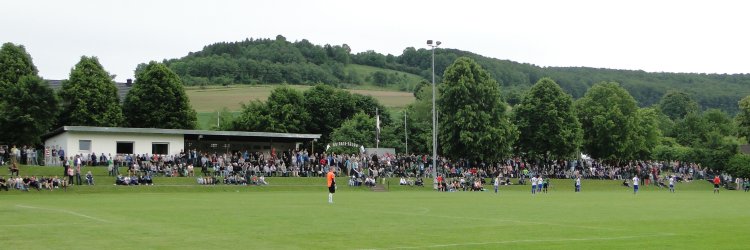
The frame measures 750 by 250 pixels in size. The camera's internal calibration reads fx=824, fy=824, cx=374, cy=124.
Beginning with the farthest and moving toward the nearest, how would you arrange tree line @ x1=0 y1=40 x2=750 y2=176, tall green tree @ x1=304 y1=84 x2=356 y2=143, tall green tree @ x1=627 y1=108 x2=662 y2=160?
1. tall green tree @ x1=304 y1=84 x2=356 y2=143
2. tall green tree @ x1=627 y1=108 x2=662 y2=160
3. tree line @ x1=0 y1=40 x2=750 y2=176

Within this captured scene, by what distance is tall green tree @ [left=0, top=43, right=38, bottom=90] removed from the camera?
7388cm

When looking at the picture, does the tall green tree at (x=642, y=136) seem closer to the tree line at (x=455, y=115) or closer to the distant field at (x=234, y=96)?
the tree line at (x=455, y=115)

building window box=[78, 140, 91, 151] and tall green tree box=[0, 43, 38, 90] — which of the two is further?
tall green tree box=[0, 43, 38, 90]

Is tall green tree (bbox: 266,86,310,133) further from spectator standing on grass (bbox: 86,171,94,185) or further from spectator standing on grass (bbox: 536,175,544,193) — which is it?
spectator standing on grass (bbox: 86,171,94,185)

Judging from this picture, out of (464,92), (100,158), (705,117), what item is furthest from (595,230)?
(705,117)

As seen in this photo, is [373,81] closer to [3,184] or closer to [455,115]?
[455,115]

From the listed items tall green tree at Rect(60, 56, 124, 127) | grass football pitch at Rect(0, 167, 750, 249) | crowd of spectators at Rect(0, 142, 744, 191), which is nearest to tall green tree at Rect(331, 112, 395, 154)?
crowd of spectators at Rect(0, 142, 744, 191)

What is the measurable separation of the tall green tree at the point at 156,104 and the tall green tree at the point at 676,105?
134 m

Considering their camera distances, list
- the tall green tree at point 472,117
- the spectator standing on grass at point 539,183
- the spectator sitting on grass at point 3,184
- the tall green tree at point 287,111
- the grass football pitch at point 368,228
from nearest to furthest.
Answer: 1. the grass football pitch at point 368,228
2. the spectator sitting on grass at point 3,184
3. the spectator standing on grass at point 539,183
4. the tall green tree at point 472,117
5. the tall green tree at point 287,111

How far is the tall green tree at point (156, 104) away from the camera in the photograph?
80812 millimetres

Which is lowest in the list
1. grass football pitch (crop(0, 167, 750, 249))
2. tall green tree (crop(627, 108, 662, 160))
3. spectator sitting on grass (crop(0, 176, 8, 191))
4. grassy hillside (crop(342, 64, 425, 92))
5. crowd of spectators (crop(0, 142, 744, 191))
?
grass football pitch (crop(0, 167, 750, 249))

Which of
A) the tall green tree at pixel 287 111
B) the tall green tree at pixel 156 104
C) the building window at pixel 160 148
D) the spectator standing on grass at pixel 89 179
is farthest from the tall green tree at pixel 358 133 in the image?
the spectator standing on grass at pixel 89 179

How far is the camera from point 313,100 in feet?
362

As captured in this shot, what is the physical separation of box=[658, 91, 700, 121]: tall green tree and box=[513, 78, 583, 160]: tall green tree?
109m
